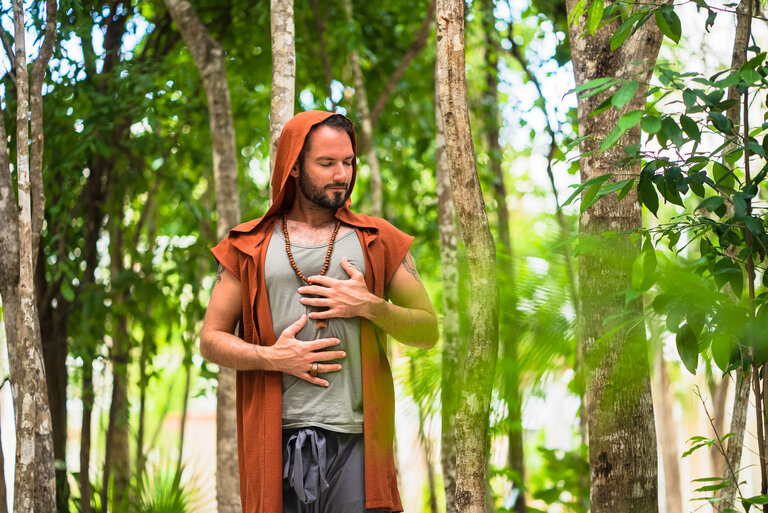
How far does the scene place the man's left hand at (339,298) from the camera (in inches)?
75.2

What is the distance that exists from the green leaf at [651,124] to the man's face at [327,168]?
0.77 meters

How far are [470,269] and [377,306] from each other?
14.9 inches

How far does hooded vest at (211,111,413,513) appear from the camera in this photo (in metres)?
1.90

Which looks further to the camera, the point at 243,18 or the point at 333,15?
the point at 333,15

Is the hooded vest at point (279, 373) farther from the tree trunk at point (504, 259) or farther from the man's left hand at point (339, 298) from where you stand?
the tree trunk at point (504, 259)

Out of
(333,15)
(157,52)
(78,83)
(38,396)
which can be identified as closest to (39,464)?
(38,396)

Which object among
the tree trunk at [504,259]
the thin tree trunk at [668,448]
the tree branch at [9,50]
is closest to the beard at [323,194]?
the tree trunk at [504,259]

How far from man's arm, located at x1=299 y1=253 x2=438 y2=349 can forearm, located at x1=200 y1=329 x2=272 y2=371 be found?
0.54 feet

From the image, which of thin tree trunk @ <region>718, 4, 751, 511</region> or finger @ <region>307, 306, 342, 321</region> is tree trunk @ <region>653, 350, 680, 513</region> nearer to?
thin tree trunk @ <region>718, 4, 751, 511</region>

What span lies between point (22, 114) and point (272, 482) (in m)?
1.66

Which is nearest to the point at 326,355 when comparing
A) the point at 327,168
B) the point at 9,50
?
the point at 327,168

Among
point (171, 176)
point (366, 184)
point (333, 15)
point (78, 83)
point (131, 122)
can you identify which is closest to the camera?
point (78, 83)

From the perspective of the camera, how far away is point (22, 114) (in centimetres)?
269

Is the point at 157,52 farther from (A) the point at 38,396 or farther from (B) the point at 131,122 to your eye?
(A) the point at 38,396
